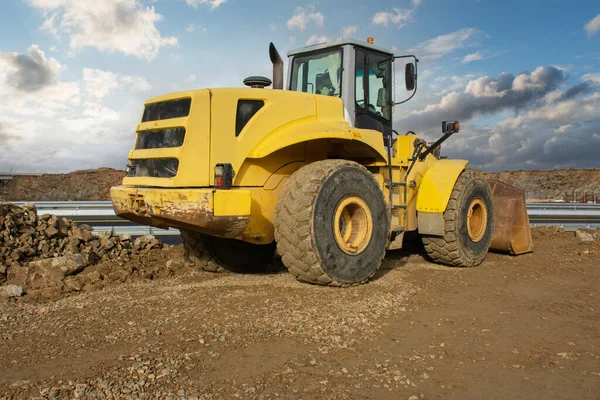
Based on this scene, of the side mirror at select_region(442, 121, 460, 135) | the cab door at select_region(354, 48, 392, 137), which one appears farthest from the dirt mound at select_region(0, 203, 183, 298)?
the side mirror at select_region(442, 121, 460, 135)

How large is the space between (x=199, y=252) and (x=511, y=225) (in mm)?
4640

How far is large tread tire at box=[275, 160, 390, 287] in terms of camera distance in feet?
15.8

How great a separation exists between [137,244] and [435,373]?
5381 millimetres

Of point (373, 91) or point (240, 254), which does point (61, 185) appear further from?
point (373, 91)

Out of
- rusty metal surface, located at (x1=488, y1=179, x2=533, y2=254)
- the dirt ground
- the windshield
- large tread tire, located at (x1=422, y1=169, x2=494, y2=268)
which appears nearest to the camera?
the dirt ground

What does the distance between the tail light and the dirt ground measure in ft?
3.47

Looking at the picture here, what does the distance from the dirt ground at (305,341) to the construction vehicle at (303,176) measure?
0.54 m

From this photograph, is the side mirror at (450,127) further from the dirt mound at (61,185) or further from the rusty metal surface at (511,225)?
the dirt mound at (61,185)

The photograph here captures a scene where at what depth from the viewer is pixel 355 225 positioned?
18.1 feet

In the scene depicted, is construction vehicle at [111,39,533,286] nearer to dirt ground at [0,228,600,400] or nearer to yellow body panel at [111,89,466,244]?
yellow body panel at [111,89,466,244]

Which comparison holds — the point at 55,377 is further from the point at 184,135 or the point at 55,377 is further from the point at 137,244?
the point at 137,244

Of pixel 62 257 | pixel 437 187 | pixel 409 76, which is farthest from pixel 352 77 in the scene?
pixel 62 257

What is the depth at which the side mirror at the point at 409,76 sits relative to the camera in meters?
6.50

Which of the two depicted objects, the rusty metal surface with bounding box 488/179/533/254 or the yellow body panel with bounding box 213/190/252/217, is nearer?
the yellow body panel with bounding box 213/190/252/217
